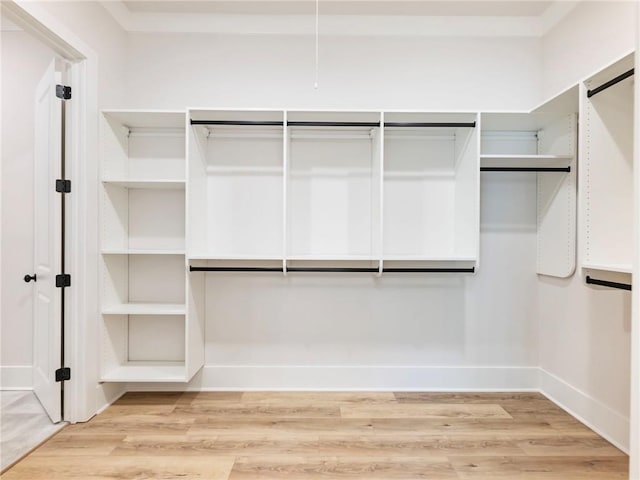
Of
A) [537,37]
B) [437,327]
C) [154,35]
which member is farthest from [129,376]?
[537,37]

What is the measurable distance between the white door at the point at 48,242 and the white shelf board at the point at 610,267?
3.22m

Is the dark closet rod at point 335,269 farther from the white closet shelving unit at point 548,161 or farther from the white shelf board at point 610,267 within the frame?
the white shelf board at point 610,267

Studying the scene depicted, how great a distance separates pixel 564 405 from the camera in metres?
2.79

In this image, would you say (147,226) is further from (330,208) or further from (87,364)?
(330,208)

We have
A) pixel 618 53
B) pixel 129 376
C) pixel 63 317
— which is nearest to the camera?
pixel 618 53

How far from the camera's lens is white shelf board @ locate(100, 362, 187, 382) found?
8.89 ft

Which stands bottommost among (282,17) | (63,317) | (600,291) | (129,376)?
(129,376)

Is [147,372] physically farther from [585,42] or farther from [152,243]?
[585,42]

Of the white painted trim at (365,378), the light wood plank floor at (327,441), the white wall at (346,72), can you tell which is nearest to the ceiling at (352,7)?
the white wall at (346,72)

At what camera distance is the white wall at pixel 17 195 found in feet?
10.4

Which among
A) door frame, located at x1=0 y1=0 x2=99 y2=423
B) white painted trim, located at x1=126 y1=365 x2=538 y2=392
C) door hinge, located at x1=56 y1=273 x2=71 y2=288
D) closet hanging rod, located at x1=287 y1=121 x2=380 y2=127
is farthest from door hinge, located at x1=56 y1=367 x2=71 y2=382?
closet hanging rod, located at x1=287 y1=121 x2=380 y2=127

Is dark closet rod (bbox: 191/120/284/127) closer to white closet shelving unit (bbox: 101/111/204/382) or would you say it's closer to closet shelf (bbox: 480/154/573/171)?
white closet shelving unit (bbox: 101/111/204/382)

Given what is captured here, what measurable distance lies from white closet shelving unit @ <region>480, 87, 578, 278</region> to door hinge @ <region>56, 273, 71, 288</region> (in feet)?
9.62

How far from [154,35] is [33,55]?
3.50ft
